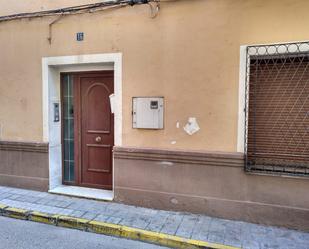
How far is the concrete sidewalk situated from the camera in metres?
3.50

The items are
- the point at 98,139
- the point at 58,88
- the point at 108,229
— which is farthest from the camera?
the point at 58,88

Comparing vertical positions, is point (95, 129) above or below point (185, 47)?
below

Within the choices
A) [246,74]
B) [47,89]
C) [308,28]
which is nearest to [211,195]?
[246,74]

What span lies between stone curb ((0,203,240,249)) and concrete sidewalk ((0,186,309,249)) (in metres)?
0.10

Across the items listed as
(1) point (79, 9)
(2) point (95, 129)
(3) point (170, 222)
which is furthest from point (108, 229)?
(1) point (79, 9)

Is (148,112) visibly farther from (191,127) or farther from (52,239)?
(52,239)

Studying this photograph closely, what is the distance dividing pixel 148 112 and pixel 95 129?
1.33m

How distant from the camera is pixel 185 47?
4129mm

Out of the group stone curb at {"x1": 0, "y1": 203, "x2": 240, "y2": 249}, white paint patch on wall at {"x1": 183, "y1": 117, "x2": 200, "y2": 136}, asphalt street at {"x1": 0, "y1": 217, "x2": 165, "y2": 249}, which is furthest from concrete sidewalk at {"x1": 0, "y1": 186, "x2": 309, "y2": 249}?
white paint patch on wall at {"x1": 183, "y1": 117, "x2": 200, "y2": 136}

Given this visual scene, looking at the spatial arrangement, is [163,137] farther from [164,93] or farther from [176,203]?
[176,203]

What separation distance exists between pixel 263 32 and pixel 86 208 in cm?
380

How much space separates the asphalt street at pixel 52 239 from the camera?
3.48 metres

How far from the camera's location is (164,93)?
429cm

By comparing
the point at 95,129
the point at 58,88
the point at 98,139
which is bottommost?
the point at 98,139
